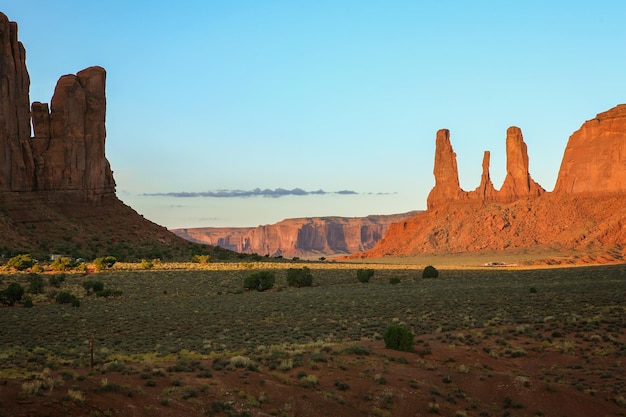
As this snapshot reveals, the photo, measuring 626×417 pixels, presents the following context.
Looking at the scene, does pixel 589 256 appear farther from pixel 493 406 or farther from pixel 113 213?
pixel 493 406

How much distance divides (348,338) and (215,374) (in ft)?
33.4

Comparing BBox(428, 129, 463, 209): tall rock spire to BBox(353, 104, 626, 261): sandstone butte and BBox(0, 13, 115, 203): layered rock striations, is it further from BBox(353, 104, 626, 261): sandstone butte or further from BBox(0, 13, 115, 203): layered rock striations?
BBox(0, 13, 115, 203): layered rock striations

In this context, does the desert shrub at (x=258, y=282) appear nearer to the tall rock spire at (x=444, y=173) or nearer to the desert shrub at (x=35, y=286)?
the desert shrub at (x=35, y=286)

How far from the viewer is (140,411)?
54.7 ft

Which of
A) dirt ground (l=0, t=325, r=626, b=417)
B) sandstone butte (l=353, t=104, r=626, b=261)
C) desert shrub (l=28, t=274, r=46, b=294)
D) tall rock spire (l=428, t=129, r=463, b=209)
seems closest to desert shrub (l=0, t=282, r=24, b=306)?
desert shrub (l=28, t=274, r=46, b=294)

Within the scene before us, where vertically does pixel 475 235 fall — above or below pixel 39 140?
below

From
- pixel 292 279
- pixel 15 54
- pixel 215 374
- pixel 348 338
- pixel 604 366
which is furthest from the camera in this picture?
pixel 15 54

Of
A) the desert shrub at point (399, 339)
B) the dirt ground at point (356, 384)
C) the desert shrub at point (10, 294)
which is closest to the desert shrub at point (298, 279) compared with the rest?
the desert shrub at point (10, 294)

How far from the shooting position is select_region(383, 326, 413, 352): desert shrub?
26.5 meters

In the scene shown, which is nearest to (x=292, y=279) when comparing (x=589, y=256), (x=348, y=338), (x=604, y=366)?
(x=348, y=338)

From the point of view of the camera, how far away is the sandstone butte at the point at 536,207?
421 ft

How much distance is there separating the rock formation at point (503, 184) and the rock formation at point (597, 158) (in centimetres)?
630

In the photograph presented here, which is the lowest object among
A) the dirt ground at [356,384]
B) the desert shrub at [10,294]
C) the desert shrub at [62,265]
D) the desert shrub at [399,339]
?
the dirt ground at [356,384]

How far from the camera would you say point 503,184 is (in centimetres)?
15150
